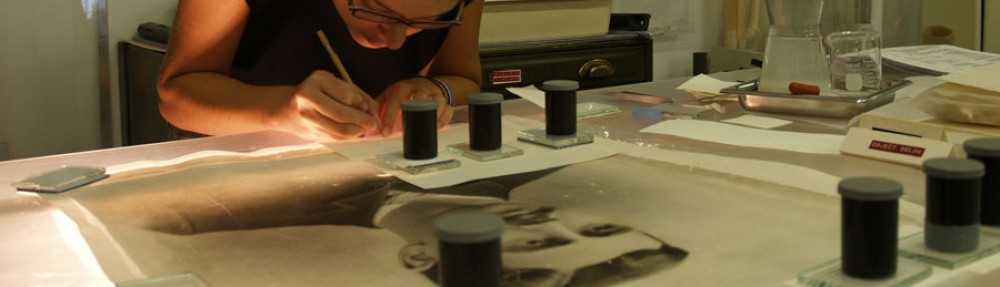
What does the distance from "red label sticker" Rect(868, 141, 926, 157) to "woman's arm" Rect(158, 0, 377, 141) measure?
25.2 inches

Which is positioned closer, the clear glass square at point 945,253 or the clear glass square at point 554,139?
the clear glass square at point 945,253

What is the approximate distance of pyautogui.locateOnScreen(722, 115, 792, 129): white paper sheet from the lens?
1.47m

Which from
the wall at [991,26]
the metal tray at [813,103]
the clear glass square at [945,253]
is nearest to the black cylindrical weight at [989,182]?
the clear glass square at [945,253]

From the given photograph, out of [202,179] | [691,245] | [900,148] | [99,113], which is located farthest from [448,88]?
[99,113]

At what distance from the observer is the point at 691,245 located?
2.78 feet

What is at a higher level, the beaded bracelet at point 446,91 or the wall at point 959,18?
the wall at point 959,18

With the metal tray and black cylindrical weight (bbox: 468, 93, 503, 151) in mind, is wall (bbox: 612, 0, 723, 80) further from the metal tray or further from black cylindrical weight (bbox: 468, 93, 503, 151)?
black cylindrical weight (bbox: 468, 93, 503, 151)

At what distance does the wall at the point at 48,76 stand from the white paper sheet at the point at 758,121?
1823mm

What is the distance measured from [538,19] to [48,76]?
4.32ft

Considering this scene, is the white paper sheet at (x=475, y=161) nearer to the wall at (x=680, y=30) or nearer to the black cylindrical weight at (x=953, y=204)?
the black cylindrical weight at (x=953, y=204)

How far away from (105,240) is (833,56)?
3.95 feet

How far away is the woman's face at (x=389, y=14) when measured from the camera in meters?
1.40

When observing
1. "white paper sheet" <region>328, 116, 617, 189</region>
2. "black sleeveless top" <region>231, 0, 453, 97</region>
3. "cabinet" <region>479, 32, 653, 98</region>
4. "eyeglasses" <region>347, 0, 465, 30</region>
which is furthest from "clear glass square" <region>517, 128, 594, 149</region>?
"cabinet" <region>479, 32, 653, 98</region>

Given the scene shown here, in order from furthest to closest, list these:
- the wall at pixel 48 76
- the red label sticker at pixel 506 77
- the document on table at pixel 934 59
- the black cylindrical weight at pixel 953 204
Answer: the red label sticker at pixel 506 77
the wall at pixel 48 76
the document on table at pixel 934 59
the black cylindrical weight at pixel 953 204
